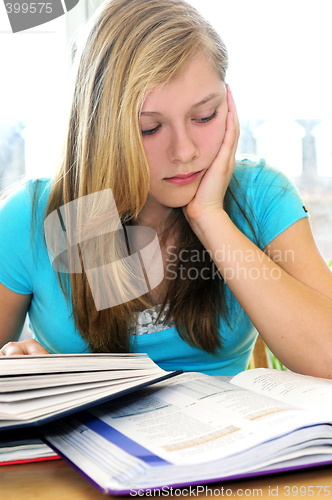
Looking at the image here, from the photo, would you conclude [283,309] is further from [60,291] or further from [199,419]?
[60,291]

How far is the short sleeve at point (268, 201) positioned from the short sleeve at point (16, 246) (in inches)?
19.5

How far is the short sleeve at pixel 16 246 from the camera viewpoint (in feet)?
3.05

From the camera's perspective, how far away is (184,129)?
771 mm

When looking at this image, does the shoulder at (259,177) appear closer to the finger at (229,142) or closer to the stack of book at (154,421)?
the finger at (229,142)

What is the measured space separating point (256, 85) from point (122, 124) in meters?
1.12

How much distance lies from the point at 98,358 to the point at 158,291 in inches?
18.7

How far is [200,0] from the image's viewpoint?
1.63 m

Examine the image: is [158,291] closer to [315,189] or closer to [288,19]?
[315,189]

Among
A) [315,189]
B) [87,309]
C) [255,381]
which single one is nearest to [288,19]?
[315,189]

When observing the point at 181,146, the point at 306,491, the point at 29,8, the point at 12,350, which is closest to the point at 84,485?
the point at 306,491

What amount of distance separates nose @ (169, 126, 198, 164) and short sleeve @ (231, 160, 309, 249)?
24 cm

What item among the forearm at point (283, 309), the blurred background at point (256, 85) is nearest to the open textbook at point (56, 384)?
the forearm at point (283, 309)

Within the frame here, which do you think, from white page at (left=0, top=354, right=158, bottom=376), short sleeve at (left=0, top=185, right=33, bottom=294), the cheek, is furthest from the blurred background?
white page at (left=0, top=354, right=158, bottom=376)

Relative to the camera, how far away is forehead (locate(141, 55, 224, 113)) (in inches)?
29.6
